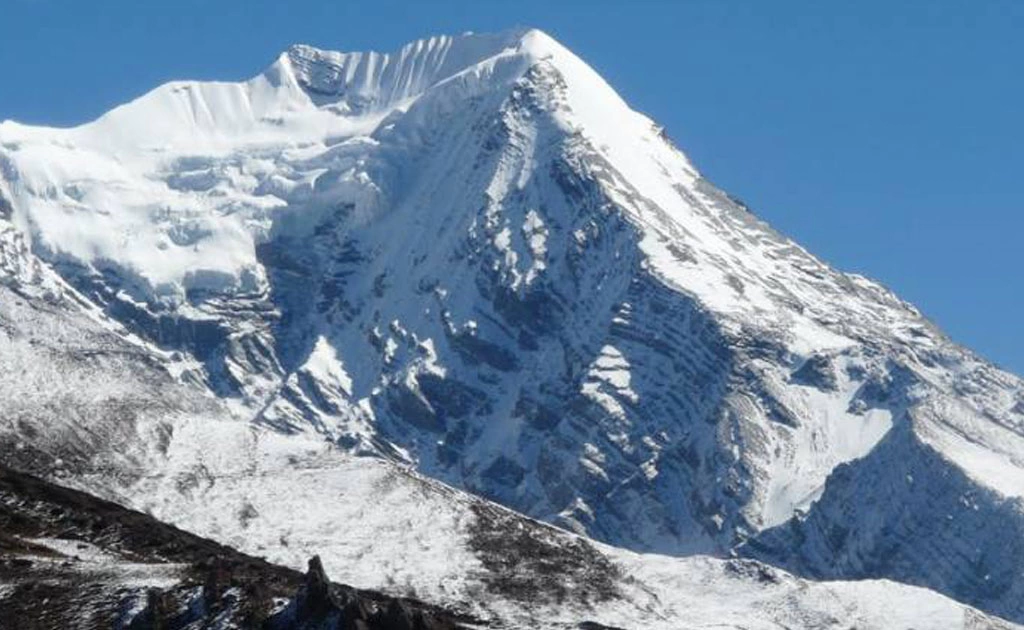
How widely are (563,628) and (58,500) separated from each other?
37.3 metres

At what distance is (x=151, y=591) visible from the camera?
151625 mm

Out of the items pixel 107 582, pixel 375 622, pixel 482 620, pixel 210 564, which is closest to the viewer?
pixel 375 622

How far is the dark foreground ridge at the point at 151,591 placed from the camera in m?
145

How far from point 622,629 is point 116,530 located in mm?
30821

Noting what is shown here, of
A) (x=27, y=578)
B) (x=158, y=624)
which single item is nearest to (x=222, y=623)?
(x=158, y=624)

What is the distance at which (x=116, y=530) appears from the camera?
19162 centimetres

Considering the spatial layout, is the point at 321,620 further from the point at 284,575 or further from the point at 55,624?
the point at 284,575

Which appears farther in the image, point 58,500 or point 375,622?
point 58,500

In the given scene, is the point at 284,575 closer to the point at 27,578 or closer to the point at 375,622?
the point at 27,578

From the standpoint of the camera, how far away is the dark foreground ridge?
145m

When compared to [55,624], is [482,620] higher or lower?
higher

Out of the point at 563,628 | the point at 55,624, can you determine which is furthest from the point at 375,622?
the point at 563,628

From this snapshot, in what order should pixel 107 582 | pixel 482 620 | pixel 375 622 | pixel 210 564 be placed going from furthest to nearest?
pixel 482 620 → pixel 210 564 → pixel 107 582 → pixel 375 622

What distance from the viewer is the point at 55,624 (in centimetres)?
14825
